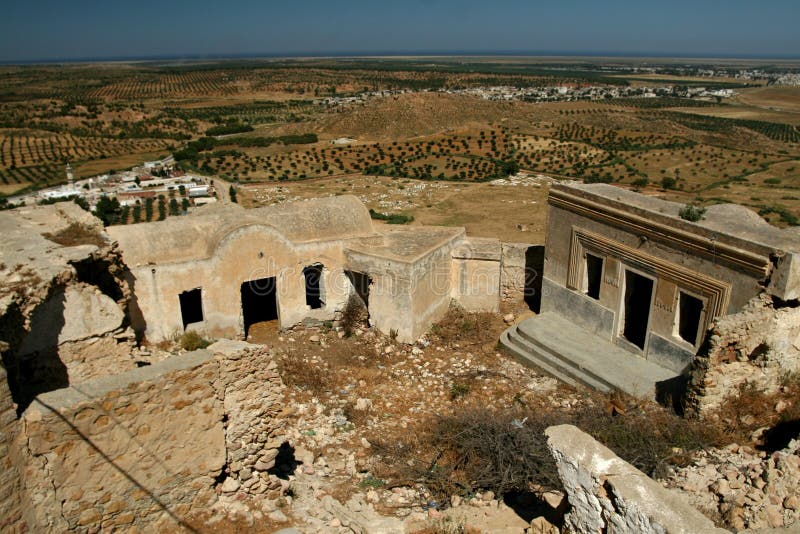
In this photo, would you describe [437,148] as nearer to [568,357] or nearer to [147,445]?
[568,357]

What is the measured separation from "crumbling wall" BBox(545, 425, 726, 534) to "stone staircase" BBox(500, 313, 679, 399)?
17.2 feet

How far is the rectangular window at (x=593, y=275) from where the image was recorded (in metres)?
13.3

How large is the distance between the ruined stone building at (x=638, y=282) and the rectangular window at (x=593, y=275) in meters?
0.02

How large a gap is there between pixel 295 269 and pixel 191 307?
3084 millimetres

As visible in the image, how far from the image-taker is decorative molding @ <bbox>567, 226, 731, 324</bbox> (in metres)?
10.3

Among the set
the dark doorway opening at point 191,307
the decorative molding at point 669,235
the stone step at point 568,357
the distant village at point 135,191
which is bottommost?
the distant village at point 135,191

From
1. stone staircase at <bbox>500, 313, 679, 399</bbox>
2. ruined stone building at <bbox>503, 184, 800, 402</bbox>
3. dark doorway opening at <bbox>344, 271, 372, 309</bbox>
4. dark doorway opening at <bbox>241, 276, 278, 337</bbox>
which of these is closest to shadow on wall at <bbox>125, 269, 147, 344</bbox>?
dark doorway opening at <bbox>241, 276, 278, 337</bbox>

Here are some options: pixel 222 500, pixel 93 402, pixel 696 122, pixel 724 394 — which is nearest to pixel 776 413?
pixel 724 394

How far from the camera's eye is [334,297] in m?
14.4

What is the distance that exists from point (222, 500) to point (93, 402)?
2.10 meters

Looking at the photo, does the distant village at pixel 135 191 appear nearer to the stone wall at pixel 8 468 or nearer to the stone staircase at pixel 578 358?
the stone staircase at pixel 578 358

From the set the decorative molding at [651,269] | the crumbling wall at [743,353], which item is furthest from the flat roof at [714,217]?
the crumbling wall at [743,353]

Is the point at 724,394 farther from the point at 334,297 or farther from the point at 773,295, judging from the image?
the point at 334,297

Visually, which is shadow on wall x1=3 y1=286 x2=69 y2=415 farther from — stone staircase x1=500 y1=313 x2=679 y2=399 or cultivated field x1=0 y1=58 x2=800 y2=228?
cultivated field x1=0 y1=58 x2=800 y2=228
